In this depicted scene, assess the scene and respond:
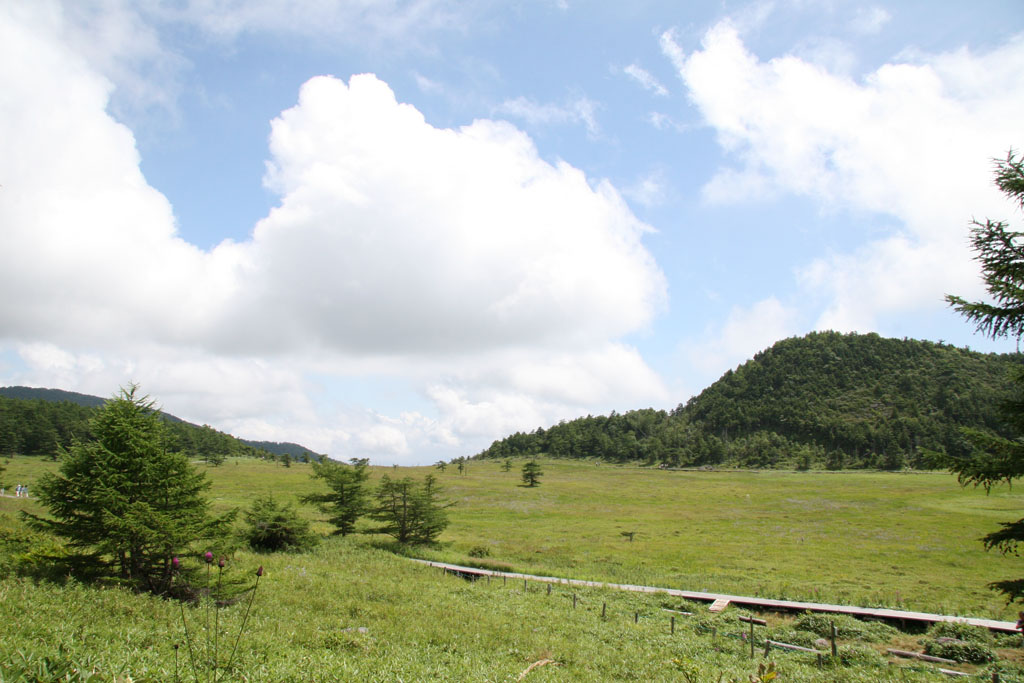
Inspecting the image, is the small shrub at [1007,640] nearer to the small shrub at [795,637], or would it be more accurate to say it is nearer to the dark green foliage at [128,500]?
the small shrub at [795,637]

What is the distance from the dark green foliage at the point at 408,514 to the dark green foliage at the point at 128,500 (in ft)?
92.9

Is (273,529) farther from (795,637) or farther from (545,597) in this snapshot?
(795,637)

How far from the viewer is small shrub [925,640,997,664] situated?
17.2 m

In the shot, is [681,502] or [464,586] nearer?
[464,586]

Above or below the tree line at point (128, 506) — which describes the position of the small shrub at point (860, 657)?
below

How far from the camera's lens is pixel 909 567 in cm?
4081

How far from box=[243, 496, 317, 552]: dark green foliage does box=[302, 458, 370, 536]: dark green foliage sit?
30.9ft

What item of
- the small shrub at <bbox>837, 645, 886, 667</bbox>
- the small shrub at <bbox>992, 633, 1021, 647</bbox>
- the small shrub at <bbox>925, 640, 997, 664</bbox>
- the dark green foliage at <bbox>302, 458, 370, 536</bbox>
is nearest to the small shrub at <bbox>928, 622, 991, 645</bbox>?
the small shrub at <bbox>992, 633, 1021, 647</bbox>

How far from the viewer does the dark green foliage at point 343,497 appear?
4653cm

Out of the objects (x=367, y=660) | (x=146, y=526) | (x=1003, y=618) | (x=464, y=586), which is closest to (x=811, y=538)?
(x=1003, y=618)

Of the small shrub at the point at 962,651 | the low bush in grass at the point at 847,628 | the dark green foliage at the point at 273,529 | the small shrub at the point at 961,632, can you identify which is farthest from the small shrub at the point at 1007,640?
the dark green foliage at the point at 273,529

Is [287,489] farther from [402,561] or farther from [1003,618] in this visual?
[1003,618]

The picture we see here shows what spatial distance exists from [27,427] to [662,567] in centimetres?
16648

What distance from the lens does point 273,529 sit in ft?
118
